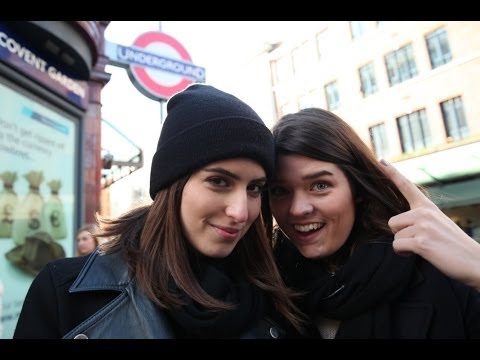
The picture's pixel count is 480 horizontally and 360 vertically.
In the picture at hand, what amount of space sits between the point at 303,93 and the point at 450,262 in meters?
18.1

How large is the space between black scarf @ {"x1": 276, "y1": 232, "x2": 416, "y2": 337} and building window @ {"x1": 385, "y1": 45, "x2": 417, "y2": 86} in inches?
554

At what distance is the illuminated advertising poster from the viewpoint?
4.14 metres

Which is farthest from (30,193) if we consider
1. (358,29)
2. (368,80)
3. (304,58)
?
(304,58)

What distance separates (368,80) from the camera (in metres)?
15.8

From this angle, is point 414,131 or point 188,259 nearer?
point 188,259

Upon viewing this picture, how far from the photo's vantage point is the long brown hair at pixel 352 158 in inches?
69.1

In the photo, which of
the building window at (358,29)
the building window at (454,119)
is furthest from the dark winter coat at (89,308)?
the building window at (358,29)

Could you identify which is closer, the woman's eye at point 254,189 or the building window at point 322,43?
the woman's eye at point 254,189

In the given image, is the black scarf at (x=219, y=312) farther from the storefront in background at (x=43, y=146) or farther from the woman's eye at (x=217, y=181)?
the storefront in background at (x=43, y=146)

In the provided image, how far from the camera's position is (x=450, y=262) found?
1.41m

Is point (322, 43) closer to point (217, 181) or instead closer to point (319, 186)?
point (319, 186)

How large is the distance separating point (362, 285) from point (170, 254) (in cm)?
75

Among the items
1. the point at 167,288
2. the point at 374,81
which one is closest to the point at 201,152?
the point at 167,288

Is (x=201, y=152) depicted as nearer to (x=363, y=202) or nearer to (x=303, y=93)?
(x=363, y=202)
